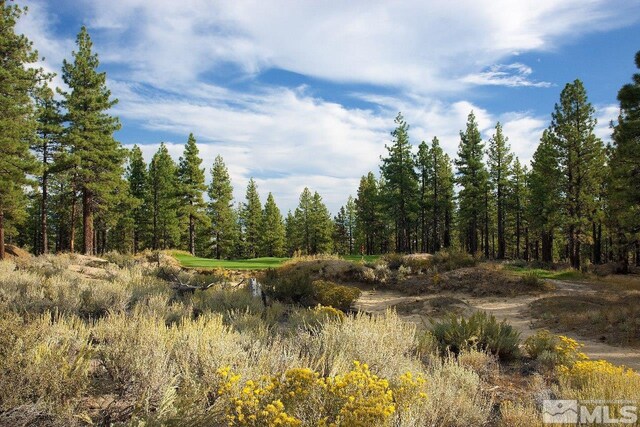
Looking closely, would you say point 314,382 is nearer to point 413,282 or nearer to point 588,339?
point 588,339

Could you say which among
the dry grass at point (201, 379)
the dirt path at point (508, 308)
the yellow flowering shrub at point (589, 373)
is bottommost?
the dirt path at point (508, 308)

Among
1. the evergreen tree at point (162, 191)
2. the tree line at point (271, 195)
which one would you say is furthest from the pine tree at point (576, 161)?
the evergreen tree at point (162, 191)

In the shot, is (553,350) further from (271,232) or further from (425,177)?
(271,232)

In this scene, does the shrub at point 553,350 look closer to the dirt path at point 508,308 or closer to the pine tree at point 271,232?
the dirt path at point 508,308

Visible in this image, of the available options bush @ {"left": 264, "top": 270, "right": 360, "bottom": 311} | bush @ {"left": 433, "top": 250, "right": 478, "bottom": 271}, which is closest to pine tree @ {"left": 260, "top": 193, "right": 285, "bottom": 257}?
bush @ {"left": 433, "top": 250, "right": 478, "bottom": 271}

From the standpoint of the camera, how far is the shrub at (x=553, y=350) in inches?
227

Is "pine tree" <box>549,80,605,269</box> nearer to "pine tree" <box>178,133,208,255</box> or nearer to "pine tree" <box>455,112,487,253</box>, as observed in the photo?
"pine tree" <box>455,112,487,253</box>

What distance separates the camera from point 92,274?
47.7ft

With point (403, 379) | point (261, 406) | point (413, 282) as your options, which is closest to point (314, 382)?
point (261, 406)

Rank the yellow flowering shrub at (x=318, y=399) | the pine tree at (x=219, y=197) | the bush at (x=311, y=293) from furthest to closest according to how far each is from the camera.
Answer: the pine tree at (x=219, y=197) → the bush at (x=311, y=293) → the yellow flowering shrub at (x=318, y=399)

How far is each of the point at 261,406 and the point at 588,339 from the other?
8.95m
